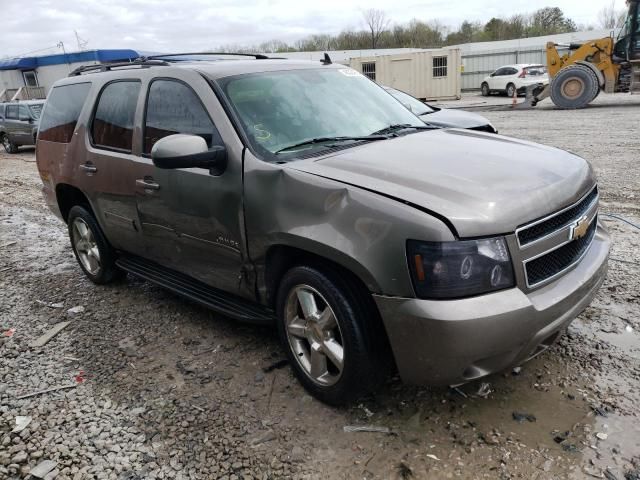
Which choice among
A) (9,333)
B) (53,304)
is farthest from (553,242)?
(53,304)

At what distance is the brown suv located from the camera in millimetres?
2311

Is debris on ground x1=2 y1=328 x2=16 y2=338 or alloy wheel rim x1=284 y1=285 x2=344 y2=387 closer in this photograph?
alloy wheel rim x1=284 y1=285 x2=344 y2=387

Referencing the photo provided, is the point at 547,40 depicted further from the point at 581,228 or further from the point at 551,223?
the point at 551,223

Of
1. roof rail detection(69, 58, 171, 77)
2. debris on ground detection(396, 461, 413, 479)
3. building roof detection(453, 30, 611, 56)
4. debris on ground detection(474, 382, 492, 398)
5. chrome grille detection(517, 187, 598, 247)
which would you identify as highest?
building roof detection(453, 30, 611, 56)

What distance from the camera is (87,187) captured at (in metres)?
4.49

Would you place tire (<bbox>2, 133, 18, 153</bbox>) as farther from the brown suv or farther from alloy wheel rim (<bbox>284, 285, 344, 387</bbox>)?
alloy wheel rim (<bbox>284, 285, 344, 387</bbox>)

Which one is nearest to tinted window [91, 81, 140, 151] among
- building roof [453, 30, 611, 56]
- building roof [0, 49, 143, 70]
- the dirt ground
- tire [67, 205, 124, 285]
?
tire [67, 205, 124, 285]

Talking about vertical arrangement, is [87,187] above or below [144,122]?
below

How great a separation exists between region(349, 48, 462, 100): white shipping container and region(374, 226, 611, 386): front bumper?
27142 mm

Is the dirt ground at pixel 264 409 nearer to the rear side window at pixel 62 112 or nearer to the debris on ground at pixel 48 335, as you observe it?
the debris on ground at pixel 48 335

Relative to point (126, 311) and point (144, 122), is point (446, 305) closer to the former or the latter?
point (144, 122)

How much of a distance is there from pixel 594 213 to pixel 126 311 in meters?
3.53

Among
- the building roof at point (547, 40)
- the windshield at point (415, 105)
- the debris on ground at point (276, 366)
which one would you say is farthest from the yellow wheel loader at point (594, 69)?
the building roof at point (547, 40)

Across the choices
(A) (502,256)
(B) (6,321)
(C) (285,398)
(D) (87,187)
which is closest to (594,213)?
(A) (502,256)
